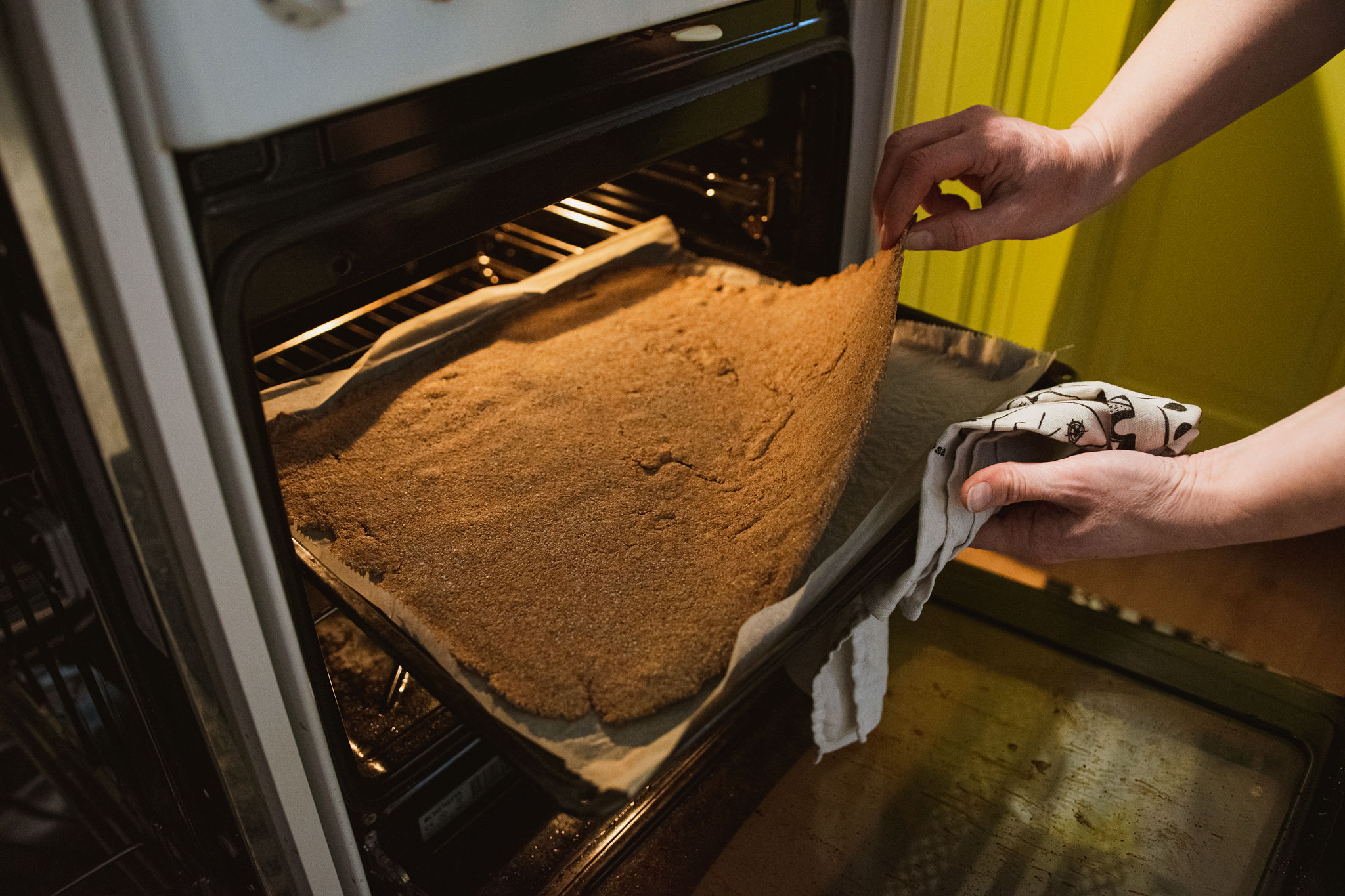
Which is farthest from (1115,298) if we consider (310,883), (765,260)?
(310,883)

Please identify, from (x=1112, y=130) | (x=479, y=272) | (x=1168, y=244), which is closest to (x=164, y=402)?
(x=479, y=272)

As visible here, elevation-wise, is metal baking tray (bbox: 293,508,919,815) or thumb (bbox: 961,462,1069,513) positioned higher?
thumb (bbox: 961,462,1069,513)

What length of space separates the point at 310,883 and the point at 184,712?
0.15 meters

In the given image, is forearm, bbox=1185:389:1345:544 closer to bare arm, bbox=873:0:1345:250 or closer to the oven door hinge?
bare arm, bbox=873:0:1345:250

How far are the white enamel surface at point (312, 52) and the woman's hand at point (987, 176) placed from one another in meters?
0.41

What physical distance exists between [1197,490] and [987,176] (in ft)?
1.26

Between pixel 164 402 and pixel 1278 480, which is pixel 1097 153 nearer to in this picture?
pixel 1278 480

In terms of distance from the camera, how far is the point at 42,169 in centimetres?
41

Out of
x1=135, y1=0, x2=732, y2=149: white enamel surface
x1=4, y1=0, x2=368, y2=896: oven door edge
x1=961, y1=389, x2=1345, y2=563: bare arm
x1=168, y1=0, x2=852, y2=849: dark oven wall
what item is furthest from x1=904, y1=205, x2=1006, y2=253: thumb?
x1=4, y1=0, x2=368, y2=896: oven door edge

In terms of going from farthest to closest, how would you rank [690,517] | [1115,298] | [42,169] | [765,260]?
[1115,298] → [765,260] → [690,517] → [42,169]

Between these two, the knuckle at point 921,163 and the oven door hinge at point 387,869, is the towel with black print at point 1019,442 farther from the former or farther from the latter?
the oven door hinge at point 387,869

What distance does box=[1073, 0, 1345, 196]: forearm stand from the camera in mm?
891

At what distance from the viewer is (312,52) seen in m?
0.46

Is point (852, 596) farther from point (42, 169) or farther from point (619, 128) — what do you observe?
point (42, 169)
